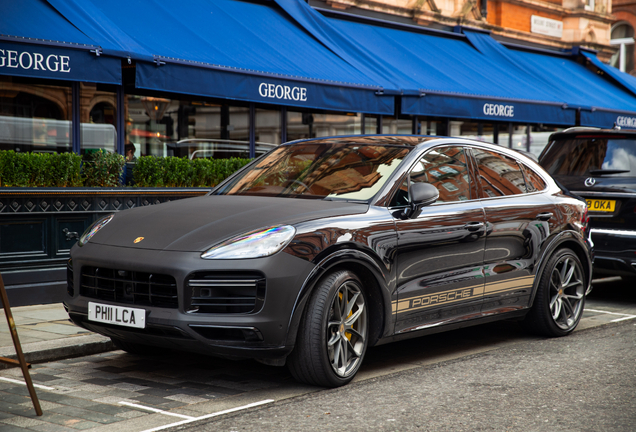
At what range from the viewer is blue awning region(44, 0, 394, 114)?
879 centimetres

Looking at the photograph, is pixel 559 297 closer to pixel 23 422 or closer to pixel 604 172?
pixel 604 172

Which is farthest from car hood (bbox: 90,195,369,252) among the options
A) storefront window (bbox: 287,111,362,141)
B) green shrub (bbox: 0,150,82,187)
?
storefront window (bbox: 287,111,362,141)

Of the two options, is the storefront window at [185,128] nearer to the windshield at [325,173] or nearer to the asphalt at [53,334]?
the asphalt at [53,334]

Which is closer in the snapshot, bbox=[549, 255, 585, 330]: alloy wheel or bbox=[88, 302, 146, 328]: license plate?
bbox=[88, 302, 146, 328]: license plate

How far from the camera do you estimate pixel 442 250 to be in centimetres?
552

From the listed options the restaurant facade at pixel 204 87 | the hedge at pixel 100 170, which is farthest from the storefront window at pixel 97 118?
the hedge at pixel 100 170

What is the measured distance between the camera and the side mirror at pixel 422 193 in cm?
532

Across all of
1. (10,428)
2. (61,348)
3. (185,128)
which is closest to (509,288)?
(61,348)

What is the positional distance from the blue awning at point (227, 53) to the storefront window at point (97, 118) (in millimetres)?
893

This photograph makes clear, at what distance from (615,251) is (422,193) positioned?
12.7 ft

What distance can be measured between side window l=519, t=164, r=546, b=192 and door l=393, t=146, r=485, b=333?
0.87 meters

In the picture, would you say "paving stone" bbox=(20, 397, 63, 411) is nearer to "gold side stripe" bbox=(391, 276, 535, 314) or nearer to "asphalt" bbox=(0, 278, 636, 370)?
"asphalt" bbox=(0, 278, 636, 370)

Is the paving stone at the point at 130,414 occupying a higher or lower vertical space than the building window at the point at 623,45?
lower

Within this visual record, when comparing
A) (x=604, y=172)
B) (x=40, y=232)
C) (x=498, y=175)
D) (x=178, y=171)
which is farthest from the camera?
(x=178, y=171)
